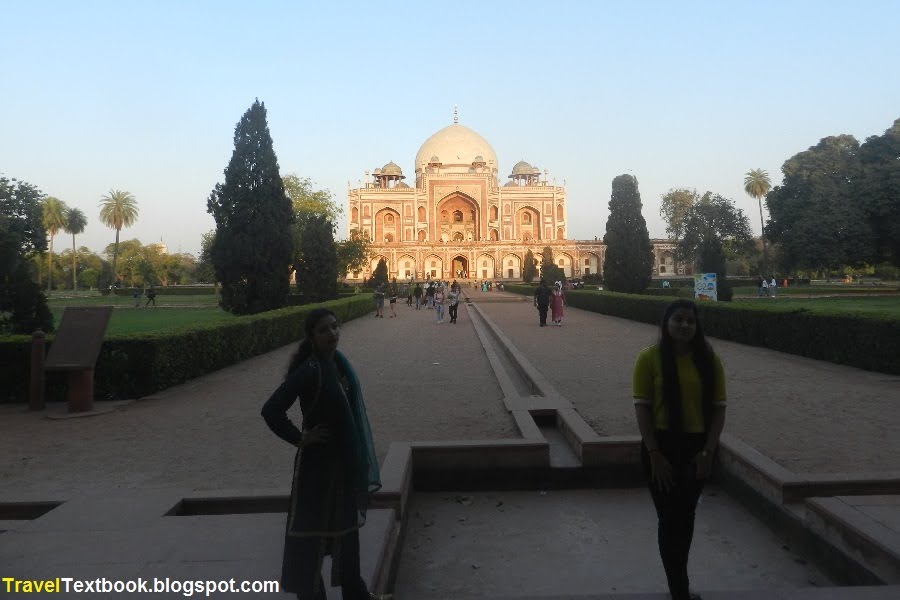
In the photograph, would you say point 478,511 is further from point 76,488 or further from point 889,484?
point 76,488

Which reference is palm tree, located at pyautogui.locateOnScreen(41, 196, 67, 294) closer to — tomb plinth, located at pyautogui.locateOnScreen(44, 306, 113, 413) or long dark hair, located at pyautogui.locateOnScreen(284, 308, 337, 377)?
tomb plinth, located at pyautogui.locateOnScreen(44, 306, 113, 413)

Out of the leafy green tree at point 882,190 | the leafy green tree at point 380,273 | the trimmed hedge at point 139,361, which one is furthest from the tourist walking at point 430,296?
the trimmed hedge at point 139,361

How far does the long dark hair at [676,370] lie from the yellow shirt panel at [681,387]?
0.05ft

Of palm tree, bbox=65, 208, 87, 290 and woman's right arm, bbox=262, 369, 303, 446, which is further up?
palm tree, bbox=65, 208, 87, 290

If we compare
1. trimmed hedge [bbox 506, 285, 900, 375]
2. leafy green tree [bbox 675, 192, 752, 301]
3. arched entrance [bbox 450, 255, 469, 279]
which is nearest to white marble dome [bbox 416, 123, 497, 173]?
arched entrance [bbox 450, 255, 469, 279]

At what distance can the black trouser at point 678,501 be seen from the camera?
283cm

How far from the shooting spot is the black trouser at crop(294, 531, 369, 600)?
267 centimetres

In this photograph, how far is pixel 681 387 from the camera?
9.25 ft

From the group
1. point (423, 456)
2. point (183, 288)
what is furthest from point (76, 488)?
point (183, 288)

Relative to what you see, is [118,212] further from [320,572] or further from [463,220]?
[320,572]

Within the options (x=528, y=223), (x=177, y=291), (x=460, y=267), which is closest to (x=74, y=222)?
(x=177, y=291)

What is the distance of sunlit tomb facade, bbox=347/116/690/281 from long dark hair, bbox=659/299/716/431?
64.5 m

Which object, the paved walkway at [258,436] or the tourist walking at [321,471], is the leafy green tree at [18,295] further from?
the tourist walking at [321,471]

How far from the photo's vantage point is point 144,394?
8.72 meters
